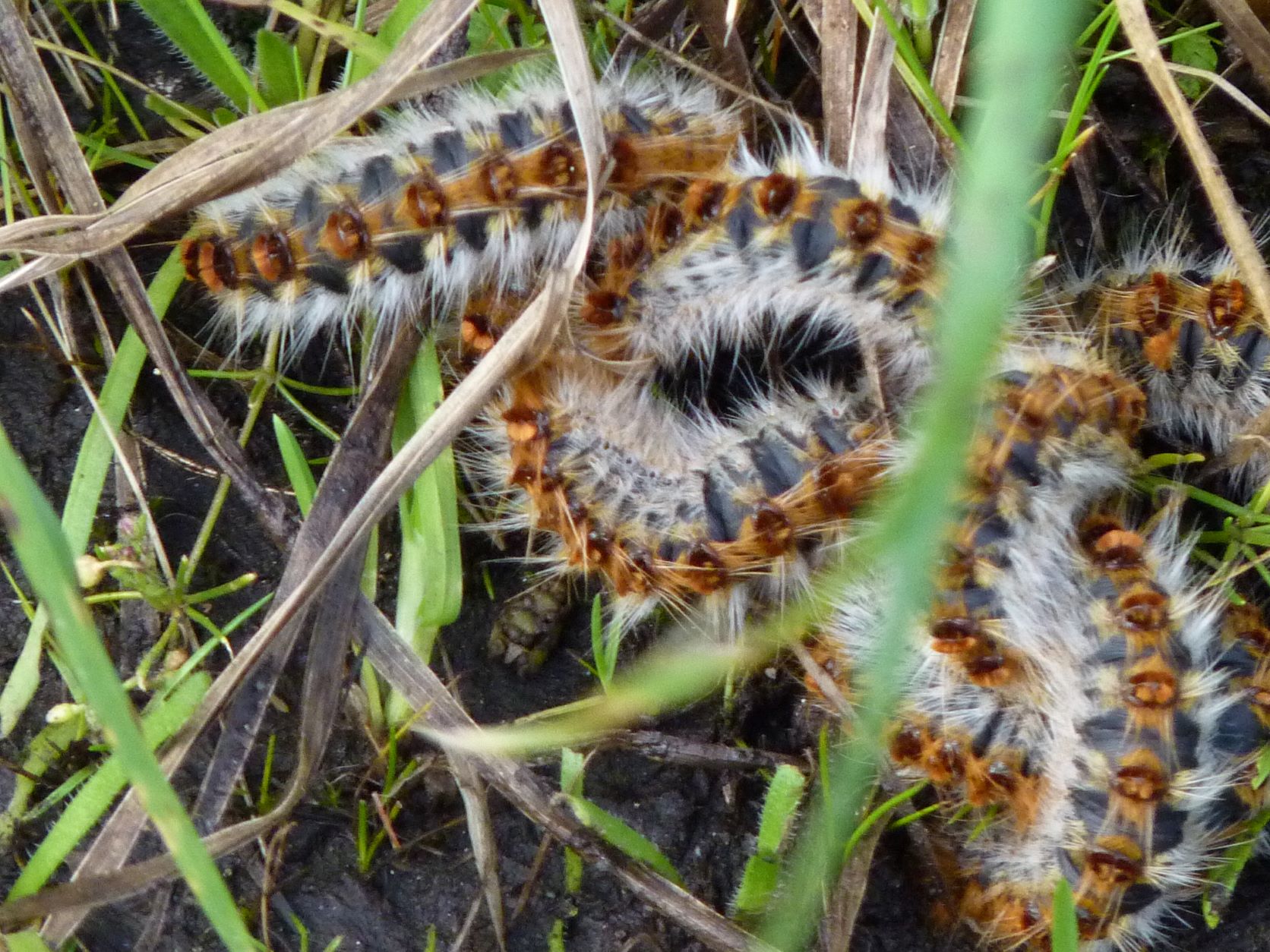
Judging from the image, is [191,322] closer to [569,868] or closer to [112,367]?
[112,367]

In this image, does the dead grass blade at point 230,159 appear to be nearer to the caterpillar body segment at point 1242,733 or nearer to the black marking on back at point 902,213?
the black marking on back at point 902,213

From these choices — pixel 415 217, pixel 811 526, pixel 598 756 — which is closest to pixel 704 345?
pixel 811 526

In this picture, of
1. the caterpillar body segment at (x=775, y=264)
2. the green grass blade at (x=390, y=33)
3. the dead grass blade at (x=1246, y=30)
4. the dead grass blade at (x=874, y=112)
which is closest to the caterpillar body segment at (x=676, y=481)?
the caterpillar body segment at (x=775, y=264)

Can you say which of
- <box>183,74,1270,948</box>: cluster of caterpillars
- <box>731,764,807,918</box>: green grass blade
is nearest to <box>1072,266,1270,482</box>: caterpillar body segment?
<box>183,74,1270,948</box>: cluster of caterpillars

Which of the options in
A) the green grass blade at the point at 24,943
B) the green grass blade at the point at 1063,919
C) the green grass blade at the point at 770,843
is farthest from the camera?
the green grass blade at the point at 770,843

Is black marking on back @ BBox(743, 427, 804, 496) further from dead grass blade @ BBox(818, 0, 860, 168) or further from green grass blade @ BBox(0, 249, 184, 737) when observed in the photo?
green grass blade @ BBox(0, 249, 184, 737)
